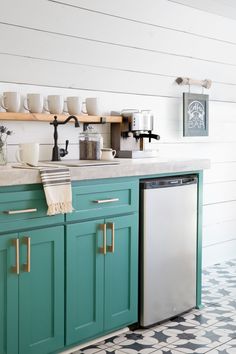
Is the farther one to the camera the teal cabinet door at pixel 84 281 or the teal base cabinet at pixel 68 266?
the teal cabinet door at pixel 84 281

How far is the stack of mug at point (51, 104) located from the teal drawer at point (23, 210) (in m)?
0.77

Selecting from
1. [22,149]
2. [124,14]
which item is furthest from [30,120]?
[124,14]

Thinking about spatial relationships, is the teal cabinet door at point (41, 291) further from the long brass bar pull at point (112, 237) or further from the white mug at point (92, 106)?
the white mug at point (92, 106)

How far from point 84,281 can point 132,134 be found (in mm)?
1310

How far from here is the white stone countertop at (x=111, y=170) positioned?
245 centimetres

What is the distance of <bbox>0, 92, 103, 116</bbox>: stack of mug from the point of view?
312cm

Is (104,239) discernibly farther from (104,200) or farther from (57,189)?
(57,189)

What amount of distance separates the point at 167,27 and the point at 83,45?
3.01 ft

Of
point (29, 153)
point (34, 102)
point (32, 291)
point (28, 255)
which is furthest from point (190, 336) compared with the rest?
point (34, 102)

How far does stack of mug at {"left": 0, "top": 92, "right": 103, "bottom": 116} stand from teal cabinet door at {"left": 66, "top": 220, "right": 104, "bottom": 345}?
0.84 metres

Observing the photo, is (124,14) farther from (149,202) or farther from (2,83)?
(149,202)

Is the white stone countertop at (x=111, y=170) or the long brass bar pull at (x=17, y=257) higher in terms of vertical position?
the white stone countertop at (x=111, y=170)

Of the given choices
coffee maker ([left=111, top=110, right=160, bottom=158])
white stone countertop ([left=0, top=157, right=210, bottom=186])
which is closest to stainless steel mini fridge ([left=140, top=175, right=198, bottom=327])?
white stone countertop ([left=0, top=157, right=210, bottom=186])

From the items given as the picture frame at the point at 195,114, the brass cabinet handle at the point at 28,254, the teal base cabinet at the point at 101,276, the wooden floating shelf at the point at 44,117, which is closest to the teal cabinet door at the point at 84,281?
the teal base cabinet at the point at 101,276
